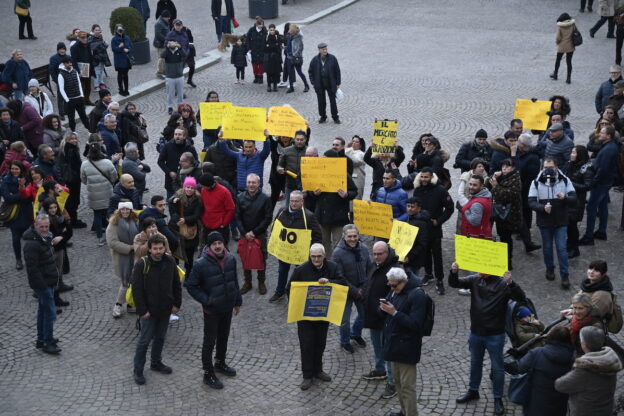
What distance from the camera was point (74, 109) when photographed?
18312 mm

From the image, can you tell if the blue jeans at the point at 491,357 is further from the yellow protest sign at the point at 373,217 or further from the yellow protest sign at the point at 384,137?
the yellow protest sign at the point at 384,137

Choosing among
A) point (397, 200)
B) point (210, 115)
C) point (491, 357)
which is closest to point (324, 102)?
point (210, 115)

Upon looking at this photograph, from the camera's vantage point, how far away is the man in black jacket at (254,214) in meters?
11.4

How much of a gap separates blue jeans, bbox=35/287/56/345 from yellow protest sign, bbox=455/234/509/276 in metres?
4.81

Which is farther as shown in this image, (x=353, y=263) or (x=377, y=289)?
(x=353, y=263)

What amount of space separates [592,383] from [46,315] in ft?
20.3

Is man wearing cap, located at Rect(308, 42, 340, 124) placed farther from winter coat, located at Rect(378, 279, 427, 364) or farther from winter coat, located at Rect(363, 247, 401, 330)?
winter coat, located at Rect(378, 279, 427, 364)

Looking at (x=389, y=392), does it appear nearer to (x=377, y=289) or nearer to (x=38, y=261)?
(x=377, y=289)

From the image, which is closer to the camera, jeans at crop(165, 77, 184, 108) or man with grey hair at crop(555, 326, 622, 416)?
man with grey hair at crop(555, 326, 622, 416)

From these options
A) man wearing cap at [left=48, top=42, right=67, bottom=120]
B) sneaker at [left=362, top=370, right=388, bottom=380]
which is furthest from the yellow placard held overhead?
man wearing cap at [left=48, top=42, right=67, bottom=120]

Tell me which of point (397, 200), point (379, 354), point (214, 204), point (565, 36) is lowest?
point (379, 354)

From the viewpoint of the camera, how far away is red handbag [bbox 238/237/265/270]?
11.4 m

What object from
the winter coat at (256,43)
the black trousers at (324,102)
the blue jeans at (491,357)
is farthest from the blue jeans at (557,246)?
the winter coat at (256,43)

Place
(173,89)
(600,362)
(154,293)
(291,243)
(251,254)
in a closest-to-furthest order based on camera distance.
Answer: (600,362)
(154,293)
(291,243)
(251,254)
(173,89)
